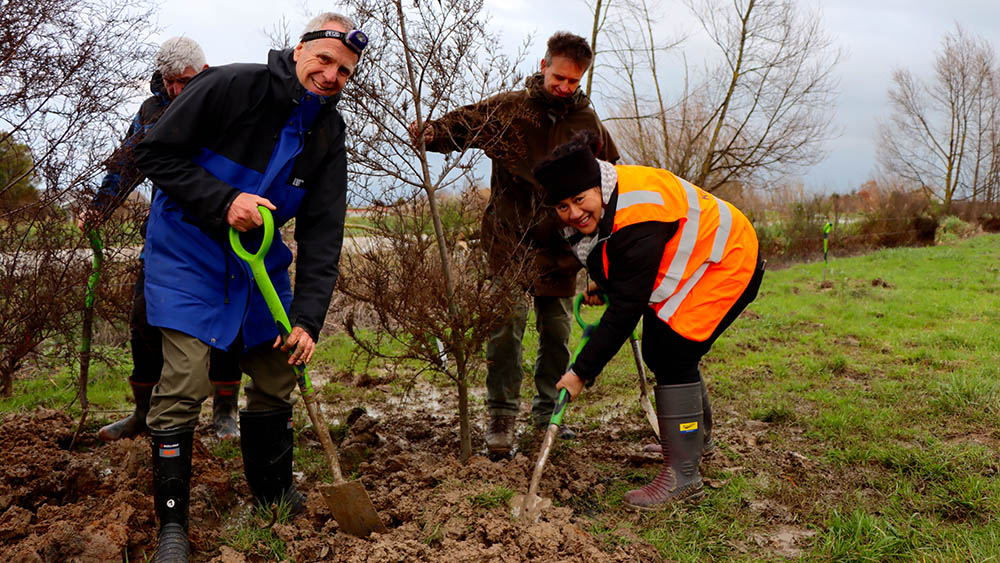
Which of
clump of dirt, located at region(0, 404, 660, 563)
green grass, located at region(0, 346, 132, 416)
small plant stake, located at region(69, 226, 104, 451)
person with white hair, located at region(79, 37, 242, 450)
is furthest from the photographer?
green grass, located at region(0, 346, 132, 416)

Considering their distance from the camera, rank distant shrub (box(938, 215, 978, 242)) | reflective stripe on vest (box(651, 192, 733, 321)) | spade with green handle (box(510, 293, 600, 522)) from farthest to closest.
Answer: distant shrub (box(938, 215, 978, 242)), reflective stripe on vest (box(651, 192, 733, 321)), spade with green handle (box(510, 293, 600, 522))

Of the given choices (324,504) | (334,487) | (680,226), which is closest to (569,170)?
(680,226)

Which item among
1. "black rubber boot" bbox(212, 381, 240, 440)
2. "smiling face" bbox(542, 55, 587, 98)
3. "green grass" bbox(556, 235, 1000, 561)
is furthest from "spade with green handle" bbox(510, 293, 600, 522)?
"black rubber boot" bbox(212, 381, 240, 440)

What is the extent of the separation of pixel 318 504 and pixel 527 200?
193cm

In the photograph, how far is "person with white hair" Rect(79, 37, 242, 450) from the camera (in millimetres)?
3555

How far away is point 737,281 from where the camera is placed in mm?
3199

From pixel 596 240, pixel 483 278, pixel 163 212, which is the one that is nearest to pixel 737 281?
pixel 596 240

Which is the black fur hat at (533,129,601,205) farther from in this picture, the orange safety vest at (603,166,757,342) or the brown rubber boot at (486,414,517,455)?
the brown rubber boot at (486,414,517,455)

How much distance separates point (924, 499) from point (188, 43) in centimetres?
429

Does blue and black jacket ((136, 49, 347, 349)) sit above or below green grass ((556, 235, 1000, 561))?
above

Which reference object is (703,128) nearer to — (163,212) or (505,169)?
(505,169)

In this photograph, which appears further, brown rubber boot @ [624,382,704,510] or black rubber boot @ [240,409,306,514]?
brown rubber boot @ [624,382,704,510]

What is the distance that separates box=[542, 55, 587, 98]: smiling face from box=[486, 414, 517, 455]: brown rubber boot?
1.86 meters

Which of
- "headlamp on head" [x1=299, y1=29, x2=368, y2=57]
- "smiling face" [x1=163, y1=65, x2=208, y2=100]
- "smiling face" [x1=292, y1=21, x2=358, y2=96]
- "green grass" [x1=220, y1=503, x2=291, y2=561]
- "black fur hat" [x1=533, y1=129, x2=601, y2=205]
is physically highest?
"smiling face" [x1=163, y1=65, x2=208, y2=100]
